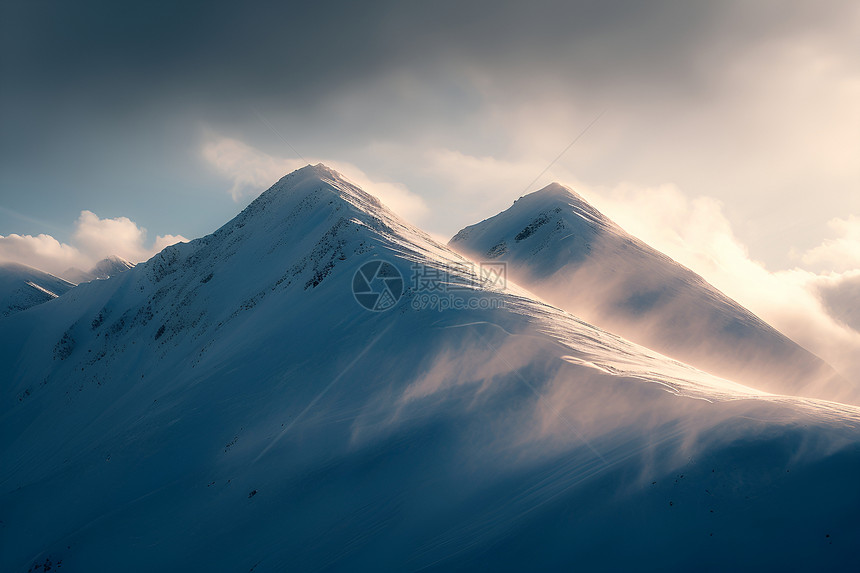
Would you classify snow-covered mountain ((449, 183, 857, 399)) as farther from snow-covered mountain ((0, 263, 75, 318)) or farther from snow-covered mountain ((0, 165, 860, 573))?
snow-covered mountain ((0, 263, 75, 318))

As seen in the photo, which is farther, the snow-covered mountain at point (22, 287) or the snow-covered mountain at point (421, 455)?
the snow-covered mountain at point (22, 287)

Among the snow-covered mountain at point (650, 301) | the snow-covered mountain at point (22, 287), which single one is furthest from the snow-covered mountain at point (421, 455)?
Answer: the snow-covered mountain at point (22, 287)

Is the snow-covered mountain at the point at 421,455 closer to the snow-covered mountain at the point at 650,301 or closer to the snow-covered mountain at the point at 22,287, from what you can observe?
the snow-covered mountain at the point at 650,301

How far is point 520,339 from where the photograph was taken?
16.9 metres

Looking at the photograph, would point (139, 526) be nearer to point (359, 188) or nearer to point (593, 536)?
point (593, 536)

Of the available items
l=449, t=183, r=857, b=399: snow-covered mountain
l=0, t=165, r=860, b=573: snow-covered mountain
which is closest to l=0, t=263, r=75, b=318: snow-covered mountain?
l=0, t=165, r=860, b=573: snow-covered mountain

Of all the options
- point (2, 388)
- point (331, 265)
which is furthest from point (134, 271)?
point (331, 265)

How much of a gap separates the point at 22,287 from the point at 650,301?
177198 mm

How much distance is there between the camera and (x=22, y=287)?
431ft

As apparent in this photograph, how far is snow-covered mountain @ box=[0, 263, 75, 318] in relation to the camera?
122188mm

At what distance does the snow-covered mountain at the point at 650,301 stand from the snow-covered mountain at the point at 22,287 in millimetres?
139368

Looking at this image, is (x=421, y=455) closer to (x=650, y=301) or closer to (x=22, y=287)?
(x=650, y=301)

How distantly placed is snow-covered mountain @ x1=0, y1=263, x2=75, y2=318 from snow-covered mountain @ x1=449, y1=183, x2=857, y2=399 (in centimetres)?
13937

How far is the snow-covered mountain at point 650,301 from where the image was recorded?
121 ft
